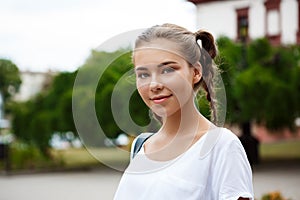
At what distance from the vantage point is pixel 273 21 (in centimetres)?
1897

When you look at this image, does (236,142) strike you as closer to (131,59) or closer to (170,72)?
(170,72)

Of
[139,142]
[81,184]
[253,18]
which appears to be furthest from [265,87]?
[139,142]

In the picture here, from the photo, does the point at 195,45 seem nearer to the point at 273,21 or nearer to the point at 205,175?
the point at 205,175

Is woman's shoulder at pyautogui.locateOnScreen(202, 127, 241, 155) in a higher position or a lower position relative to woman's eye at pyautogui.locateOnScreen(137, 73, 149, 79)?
lower

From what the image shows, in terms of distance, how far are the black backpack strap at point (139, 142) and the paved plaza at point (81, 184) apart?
7348 millimetres

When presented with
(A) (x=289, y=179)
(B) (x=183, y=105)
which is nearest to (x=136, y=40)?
(B) (x=183, y=105)

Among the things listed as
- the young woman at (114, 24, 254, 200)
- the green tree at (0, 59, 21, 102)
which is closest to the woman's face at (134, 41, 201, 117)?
the young woman at (114, 24, 254, 200)

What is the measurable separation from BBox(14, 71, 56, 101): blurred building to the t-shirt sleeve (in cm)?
1824

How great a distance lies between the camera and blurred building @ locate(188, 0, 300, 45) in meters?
18.3

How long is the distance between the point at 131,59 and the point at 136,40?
0.06m

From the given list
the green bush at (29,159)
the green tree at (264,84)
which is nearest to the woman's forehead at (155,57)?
the green tree at (264,84)

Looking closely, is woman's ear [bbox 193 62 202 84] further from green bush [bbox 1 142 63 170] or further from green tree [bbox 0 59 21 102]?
green tree [bbox 0 59 21 102]

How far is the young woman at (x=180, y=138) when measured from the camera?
1051 millimetres

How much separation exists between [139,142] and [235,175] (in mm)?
283
